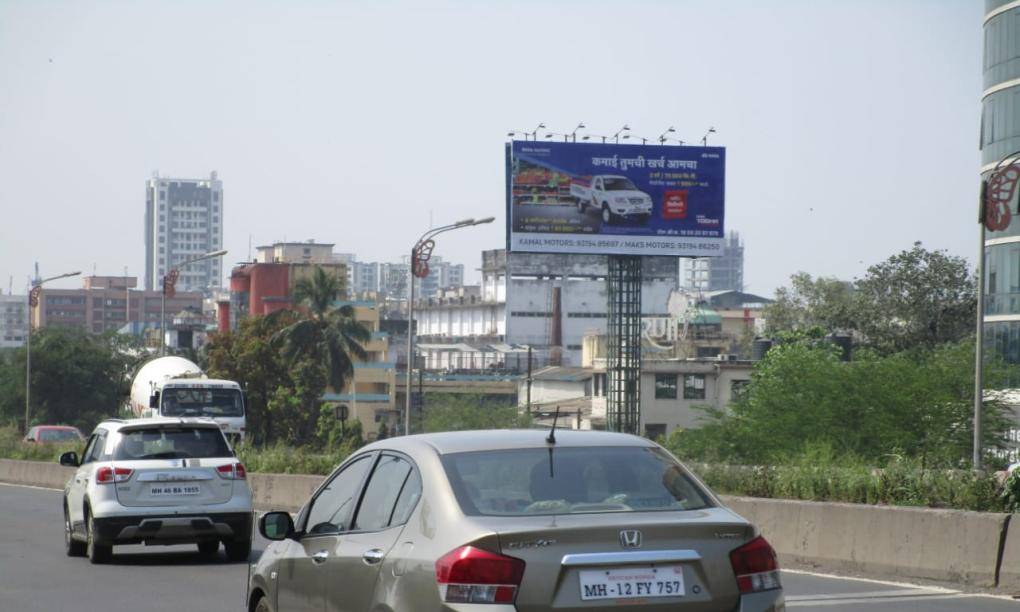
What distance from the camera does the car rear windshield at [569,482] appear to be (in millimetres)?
6594

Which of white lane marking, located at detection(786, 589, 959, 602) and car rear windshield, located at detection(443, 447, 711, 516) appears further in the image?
white lane marking, located at detection(786, 589, 959, 602)

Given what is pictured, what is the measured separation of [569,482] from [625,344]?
7688 cm

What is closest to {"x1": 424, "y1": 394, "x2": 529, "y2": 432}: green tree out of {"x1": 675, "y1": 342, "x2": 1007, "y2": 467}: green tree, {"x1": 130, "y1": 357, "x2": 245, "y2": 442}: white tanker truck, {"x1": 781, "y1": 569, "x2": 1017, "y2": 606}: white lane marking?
{"x1": 675, "y1": 342, "x2": 1007, "y2": 467}: green tree

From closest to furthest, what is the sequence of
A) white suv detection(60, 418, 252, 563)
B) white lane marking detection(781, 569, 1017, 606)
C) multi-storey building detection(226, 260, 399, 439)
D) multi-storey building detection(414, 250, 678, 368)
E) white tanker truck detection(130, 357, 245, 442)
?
white lane marking detection(781, 569, 1017, 606) < white suv detection(60, 418, 252, 563) < white tanker truck detection(130, 357, 245, 442) < multi-storey building detection(226, 260, 399, 439) < multi-storey building detection(414, 250, 678, 368)

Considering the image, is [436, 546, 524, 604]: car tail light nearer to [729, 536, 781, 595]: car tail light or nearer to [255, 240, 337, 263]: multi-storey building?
[729, 536, 781, 595]: car tail light

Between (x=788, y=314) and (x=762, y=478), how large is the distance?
9225cm

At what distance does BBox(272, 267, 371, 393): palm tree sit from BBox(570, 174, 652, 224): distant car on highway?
2684 centimetres

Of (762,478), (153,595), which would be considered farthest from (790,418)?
(153,595)

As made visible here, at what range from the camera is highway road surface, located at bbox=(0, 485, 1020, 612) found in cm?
1272

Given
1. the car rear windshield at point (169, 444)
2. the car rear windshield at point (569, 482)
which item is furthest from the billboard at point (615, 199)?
the car rear windshield at point (569, 482)

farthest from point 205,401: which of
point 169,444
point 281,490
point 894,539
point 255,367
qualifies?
point 255,367

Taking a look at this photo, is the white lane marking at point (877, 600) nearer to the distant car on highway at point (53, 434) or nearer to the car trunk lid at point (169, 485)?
the car trunk lid at point (169, 485)

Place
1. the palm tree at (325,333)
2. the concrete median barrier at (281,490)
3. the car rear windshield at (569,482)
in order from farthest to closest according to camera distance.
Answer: the palm tree at (325,333) < the concrete median barrier at (281,490) < the car rear windshield at (569,482)

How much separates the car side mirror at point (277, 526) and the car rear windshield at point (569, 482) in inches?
57.3
